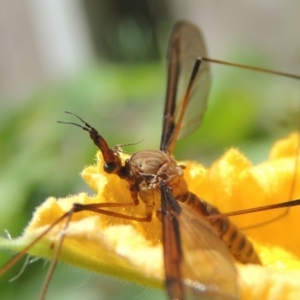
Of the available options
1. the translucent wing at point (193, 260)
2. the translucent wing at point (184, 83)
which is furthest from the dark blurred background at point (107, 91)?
the translucent wing at point (184, 83)

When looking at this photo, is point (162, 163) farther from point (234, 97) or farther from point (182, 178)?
point (234, 97)

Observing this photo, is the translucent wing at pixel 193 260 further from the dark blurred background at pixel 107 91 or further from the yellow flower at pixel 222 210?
the dark blurred background at pixel 107 91

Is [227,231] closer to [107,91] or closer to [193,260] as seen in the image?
Answer: [193,260]

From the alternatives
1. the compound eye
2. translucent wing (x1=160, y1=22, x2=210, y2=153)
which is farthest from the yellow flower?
translucent wing (x1=160, y1=22, x2=210, y2=153)

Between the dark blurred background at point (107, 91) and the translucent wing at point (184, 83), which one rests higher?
the dark blurred background at point (107, 91)

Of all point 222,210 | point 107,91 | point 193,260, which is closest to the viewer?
point 193,260

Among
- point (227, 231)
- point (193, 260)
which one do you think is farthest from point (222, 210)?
point (193, 260)

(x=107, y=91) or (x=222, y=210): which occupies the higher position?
(x=107, y=91)

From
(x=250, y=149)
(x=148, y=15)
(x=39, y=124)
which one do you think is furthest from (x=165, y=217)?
(x=148, y=15)
